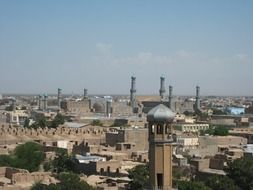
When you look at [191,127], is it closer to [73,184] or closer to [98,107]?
[73,184]

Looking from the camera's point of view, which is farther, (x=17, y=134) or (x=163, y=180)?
(x=17, y=134)

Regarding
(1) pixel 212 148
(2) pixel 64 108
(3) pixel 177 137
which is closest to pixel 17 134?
(3) pixel 177 137

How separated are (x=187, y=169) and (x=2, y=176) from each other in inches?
321

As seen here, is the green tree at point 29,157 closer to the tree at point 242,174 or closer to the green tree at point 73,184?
the green tree at point 73,184

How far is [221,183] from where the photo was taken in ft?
70.0

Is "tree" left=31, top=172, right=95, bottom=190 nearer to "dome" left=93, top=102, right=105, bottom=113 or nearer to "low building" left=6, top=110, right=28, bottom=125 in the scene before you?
"low building" left=6, top=110, right=28, bottom=125

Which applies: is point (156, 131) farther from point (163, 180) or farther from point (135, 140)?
point (135, 140)

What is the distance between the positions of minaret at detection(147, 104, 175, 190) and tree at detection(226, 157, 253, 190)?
970cm

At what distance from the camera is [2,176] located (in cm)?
2564

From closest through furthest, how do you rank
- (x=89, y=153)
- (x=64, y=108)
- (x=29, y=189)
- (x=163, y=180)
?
(x=163, y=180) < (x=29, y=189) < (x=89, y=153) < (x=64, y=108)

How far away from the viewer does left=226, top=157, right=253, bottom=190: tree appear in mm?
23031

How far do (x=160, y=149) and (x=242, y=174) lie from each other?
10078 mm

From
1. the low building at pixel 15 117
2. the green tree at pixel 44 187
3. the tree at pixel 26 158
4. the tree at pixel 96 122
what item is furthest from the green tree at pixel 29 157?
the low building at pixel 15 117

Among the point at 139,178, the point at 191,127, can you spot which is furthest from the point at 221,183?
the point at 191,127
